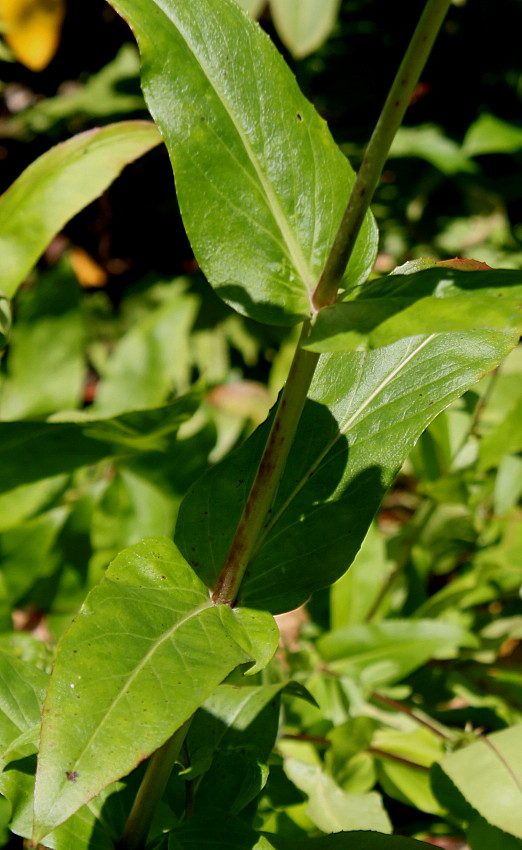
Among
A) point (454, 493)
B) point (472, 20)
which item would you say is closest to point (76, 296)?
point (454, 493)

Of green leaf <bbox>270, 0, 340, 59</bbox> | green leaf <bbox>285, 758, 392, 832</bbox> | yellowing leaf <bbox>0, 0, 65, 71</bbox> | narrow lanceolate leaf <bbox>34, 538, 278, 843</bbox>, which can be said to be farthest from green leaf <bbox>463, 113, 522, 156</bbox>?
narrow lanceolate leaf <bbox>34, 538, 278, 843</bbox>

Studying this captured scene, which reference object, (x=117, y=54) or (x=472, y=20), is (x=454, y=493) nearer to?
(x=472, y=20)

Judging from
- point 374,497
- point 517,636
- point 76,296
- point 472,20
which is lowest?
point 517,636

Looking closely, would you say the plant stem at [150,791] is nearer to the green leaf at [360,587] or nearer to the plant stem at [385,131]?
the plant stem at [385,131]

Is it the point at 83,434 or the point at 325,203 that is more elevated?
the point at 325,203

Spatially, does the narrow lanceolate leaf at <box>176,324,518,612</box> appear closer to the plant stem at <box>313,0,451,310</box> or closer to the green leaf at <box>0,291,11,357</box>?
the plant stem at <box>313,0,451,310</box>

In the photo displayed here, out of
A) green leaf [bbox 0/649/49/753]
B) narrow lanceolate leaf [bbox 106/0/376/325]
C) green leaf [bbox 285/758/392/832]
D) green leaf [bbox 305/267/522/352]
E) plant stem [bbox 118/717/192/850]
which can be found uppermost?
narrow lanceolate leaf [bbox 106/0/376/325]
